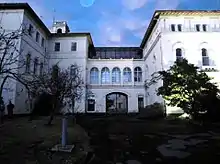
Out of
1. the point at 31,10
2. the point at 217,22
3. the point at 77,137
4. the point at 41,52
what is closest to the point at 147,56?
the point at 217,22

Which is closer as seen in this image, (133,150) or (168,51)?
(133,150)

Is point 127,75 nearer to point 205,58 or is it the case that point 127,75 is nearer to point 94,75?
point 94,75

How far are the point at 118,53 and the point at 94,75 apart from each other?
9214 millimetres

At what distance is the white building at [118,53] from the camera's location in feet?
86.8

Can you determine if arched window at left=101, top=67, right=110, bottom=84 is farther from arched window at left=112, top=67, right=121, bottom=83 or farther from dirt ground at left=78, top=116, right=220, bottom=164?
dirt ground at left=78, top=116, right=220, bottom=164

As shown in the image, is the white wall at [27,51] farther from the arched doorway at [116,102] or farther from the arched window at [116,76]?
the arched doorway at [116,102]

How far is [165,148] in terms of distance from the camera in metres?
9.80

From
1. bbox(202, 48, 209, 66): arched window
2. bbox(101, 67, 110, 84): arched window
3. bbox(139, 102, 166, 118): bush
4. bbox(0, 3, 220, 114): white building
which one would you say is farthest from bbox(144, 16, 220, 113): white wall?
bbox(101, 67, 110, 84): arched window

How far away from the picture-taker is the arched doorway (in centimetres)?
3769

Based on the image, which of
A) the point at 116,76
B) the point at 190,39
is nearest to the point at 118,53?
the point at 116,76

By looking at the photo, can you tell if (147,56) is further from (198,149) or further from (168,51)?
(198,149)

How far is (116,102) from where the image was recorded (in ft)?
124

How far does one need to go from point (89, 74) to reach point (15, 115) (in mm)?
15800

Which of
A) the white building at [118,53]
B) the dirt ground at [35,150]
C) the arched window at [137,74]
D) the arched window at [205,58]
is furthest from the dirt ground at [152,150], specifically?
the arched window at [137,74]
